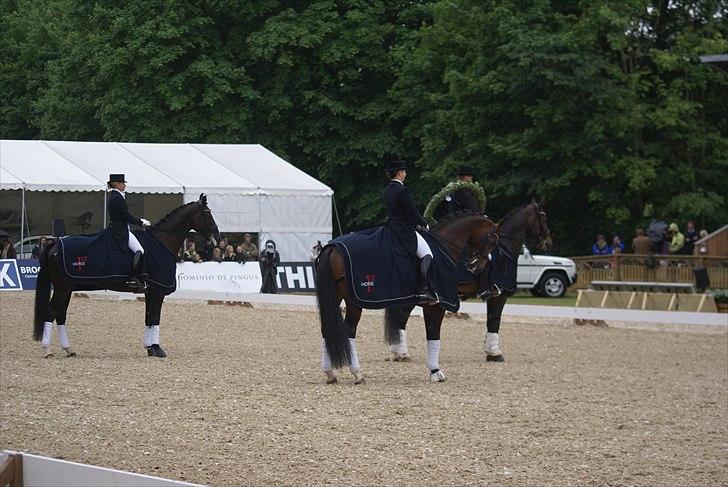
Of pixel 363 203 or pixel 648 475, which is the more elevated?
pixel 363 203

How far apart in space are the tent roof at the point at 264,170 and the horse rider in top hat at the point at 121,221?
16302 millimetres

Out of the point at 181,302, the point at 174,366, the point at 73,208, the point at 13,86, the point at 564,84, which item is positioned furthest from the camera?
the point at 13,86

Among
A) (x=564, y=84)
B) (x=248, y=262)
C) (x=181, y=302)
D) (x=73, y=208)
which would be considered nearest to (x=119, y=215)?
(x=181, y=302)

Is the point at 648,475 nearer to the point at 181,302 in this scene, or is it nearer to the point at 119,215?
the point at 119,215

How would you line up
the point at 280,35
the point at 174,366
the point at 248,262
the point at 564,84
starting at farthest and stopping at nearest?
the point at 280,35 → the point at 564,84 → the point at 248,262 → the point at 174,366

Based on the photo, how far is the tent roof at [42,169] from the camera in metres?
29.0

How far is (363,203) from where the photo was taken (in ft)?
139

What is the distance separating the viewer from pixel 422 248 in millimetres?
13680

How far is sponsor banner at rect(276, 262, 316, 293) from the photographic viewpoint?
99.1 ft

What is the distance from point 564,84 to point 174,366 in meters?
21.7

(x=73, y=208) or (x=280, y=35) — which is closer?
(x=73, y=208)

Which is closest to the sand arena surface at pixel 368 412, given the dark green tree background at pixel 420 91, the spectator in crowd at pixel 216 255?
the spectator in crowd at pixel 216 255

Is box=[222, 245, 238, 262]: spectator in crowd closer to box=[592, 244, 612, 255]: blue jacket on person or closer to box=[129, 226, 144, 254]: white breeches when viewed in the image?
box=[592, 244, 612, 255]: blue jacket on person

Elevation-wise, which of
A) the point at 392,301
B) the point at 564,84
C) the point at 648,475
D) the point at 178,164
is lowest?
the point at 648,475
